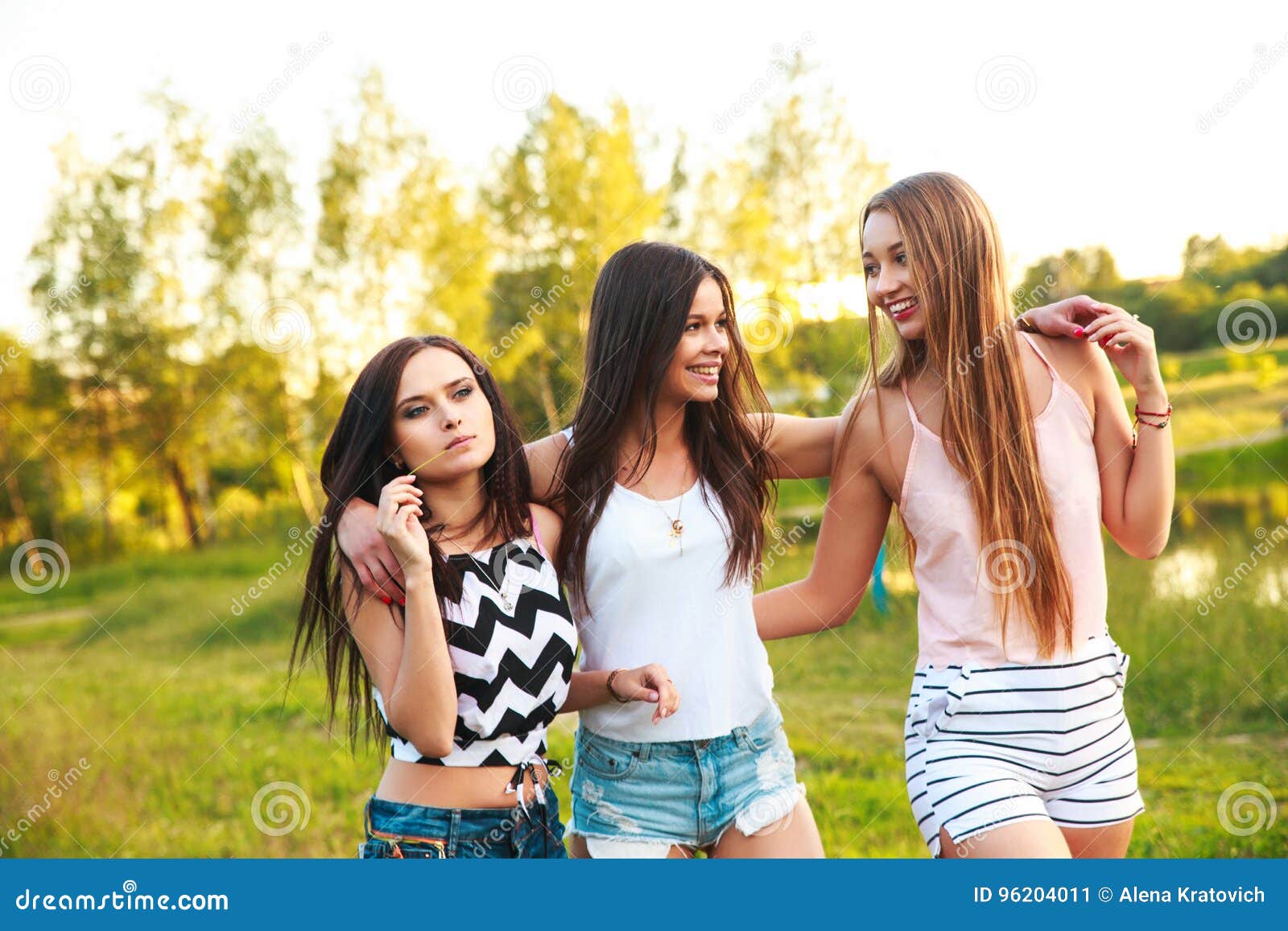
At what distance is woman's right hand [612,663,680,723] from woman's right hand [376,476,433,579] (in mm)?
493

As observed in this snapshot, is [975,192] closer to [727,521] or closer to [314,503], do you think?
[727,521]

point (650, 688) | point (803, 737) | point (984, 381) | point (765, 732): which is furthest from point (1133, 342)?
point (803, 737)

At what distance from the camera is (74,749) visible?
905 cm

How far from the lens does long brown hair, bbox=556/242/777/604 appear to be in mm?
2711

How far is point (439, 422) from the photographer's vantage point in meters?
2.56

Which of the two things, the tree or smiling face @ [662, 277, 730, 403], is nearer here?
smiling face @ [662, 277, 730, 403]

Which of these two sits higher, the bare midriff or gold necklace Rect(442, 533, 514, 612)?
gold necklace Rect(442, 533, 514, 612)

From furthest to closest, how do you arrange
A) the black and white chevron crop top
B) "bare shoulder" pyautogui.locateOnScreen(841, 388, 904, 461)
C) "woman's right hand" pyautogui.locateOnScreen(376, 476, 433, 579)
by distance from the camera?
"bare shoulder" pyautogui.locateOnScreen(841, 388, 904, 461)
the black and white chevron crop top
"woman's right hand" pyautogui.locateOnScreen(376, 476, 433, 579)

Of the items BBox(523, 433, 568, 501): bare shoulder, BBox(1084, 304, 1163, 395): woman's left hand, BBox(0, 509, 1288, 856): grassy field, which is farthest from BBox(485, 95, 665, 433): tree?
BBox(1084, 304, 1163, 395): woman's left hand

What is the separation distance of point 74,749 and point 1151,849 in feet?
26.0

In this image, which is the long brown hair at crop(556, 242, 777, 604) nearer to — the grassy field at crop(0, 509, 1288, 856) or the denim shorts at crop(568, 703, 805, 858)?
the denim shorts at crop(568, 703, 805, 858)

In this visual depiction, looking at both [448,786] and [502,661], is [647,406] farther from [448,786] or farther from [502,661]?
[448,786]

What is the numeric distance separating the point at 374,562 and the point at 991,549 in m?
1.38

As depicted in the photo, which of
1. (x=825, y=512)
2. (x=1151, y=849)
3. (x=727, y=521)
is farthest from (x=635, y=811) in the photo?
(x=1151, y=849)
